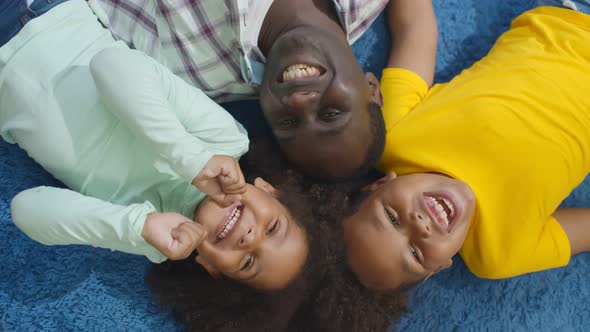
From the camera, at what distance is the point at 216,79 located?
1.09 meters

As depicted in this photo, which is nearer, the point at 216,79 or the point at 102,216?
the point at 102,216

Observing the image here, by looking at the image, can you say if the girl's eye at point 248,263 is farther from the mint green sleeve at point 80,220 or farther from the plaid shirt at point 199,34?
the plaid shirt at point 199,34

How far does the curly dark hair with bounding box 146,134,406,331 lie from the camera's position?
980 millimetres

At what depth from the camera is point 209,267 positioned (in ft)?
3.07

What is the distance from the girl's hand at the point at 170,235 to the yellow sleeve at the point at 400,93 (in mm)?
540

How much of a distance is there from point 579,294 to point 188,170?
991 millimetres

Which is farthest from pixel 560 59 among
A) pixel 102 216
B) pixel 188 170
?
pixel 102 216

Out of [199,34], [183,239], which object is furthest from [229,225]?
[199,34]

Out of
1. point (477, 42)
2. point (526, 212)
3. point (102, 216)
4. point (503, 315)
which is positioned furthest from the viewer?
point (477, 42)

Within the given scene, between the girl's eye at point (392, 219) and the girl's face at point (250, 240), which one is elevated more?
the girl's face at point (250, 240)

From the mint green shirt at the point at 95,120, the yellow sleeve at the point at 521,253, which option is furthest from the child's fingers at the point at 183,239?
the yellow sleeve at the point at 521,253

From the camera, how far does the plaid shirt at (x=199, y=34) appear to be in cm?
103

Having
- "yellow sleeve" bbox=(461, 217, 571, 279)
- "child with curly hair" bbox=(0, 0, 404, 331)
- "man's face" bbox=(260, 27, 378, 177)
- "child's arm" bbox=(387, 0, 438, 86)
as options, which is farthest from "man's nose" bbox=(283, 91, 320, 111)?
"yellow sleeve" bbox=(461, 217, 571, 279)

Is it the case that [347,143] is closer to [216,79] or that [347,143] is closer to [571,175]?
[216,79]
